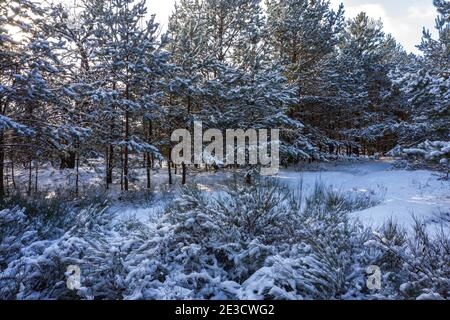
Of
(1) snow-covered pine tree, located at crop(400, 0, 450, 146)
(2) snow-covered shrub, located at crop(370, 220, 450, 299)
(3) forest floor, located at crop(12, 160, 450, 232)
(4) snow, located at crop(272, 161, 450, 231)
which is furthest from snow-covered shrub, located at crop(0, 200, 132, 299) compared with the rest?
(1) snow-covered pine tree, located at crop(400, 0, 450, 146)

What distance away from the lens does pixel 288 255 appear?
13.4 feet

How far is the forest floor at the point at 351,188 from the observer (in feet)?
21.2

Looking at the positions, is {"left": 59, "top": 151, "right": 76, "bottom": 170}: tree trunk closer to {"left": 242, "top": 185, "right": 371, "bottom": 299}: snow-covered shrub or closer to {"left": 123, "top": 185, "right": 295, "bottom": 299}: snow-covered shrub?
{"left": 123, "top": 185, "right": 295, "bottom": 299}: snow-covered shrub

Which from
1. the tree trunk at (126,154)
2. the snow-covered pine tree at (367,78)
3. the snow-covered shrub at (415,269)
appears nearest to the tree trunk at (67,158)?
the tree trunk at (126,154)

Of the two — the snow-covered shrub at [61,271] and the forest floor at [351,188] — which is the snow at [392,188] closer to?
the forest floor at [351,188]

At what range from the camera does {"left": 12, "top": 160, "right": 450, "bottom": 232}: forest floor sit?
21.2 feet

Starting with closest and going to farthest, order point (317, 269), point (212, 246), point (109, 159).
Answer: point (317, 269), point (212, 246), point (109, 159)

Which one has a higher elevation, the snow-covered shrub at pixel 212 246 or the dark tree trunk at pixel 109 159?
the dark tree trunk at pixel 109 159

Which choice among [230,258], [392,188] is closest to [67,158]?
[230,258]

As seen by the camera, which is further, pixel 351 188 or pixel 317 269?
pixel 351 188

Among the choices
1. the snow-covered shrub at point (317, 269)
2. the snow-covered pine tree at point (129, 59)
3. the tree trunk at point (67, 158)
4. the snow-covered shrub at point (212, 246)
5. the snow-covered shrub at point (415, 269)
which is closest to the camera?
the snow-covered shrub at point (415, 269)

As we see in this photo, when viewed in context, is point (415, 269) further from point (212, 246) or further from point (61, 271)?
point (61, 271)

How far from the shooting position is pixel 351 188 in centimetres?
1159
